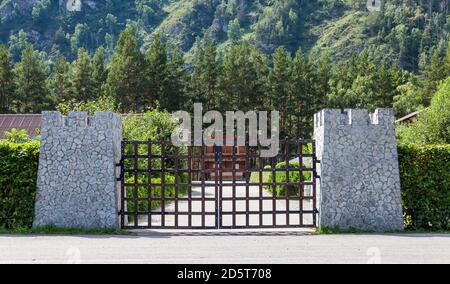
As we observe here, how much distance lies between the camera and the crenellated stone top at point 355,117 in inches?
607

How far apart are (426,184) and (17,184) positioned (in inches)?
387

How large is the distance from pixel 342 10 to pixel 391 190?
5539 inches

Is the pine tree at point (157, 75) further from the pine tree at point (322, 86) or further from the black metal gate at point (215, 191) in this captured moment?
the black metal gate at point (215, 191)

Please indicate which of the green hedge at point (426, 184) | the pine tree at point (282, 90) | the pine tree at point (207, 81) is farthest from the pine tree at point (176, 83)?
the green hedge at point (426, 184)

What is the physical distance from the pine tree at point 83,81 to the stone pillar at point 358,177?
1819 inches

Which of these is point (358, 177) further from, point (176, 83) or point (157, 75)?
point (157, 75)

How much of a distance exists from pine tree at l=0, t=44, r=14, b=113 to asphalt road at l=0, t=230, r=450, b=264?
46303 millimetres

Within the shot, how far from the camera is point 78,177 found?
598 inches

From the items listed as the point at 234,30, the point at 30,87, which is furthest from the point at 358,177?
the point at 234,30

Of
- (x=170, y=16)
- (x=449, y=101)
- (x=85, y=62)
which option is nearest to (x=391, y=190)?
(x=449, y=101)

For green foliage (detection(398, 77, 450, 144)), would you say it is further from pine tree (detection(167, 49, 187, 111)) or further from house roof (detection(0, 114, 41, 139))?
pine tree (detection(167, 49, 187, 111))

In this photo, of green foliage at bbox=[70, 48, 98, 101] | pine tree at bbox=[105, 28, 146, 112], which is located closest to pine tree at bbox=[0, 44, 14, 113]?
green foliage at bbox=[70, 48, 98, 101]
